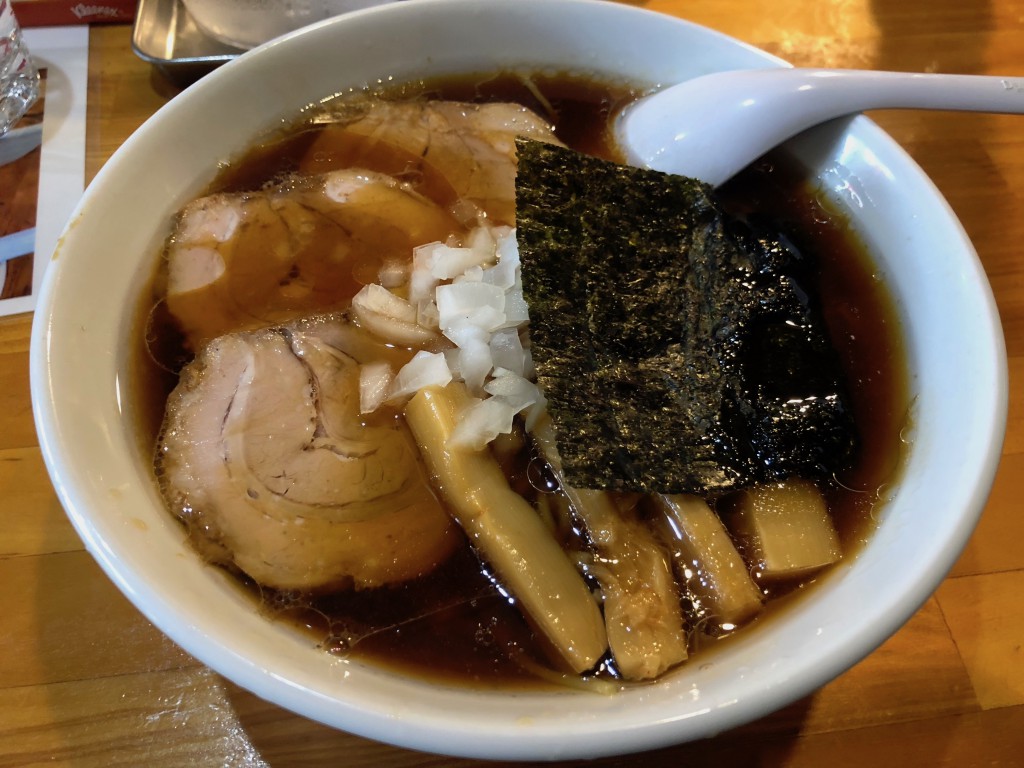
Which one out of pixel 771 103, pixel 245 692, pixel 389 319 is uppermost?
pixel 771 103

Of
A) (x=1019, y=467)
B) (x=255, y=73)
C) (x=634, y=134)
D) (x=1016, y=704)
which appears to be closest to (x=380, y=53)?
(x=255, y=73)

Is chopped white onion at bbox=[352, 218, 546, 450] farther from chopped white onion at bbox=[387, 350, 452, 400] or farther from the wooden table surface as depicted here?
the wooden table surface

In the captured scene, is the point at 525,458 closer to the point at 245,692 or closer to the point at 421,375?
the point at 421,375

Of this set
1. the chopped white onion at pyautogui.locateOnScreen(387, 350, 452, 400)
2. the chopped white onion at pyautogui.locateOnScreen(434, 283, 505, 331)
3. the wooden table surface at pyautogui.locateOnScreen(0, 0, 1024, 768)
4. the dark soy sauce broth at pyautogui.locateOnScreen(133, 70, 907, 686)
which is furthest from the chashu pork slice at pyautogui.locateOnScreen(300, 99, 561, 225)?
the wooden table surface at pyautogui.locateOnScreen(0, 0, 1024, 768)

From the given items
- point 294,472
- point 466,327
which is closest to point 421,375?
point 466,327

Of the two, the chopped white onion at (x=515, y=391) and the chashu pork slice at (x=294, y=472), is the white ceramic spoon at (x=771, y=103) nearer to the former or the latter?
the chopped white onion at (x=515, y=391)

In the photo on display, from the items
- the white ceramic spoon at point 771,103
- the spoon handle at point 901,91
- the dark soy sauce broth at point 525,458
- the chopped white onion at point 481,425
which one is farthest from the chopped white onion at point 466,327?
the spoon handle at point 901,91

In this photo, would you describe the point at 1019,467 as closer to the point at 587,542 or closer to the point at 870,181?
the point at 870,181
